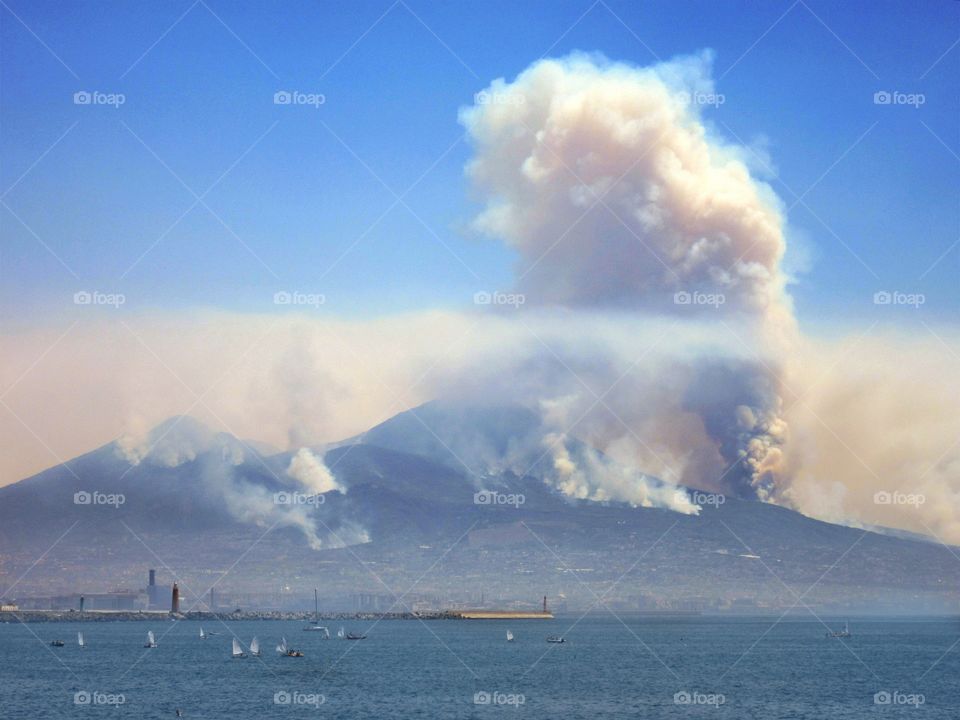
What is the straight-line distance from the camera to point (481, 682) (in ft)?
353

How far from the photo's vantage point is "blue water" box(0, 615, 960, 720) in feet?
281

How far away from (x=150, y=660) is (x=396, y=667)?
103ft

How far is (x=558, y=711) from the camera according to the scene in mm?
84750

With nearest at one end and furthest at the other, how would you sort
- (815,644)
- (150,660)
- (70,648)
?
(150,660) < (70,648) < (815,644)

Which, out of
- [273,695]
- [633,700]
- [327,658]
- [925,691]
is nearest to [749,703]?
[633,700]

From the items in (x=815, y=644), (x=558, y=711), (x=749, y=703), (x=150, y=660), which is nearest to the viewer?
(x=558, y=711)

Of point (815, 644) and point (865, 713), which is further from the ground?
point (815, 644)

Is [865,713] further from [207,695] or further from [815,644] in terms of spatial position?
[815,644]

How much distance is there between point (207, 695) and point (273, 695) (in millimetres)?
5052

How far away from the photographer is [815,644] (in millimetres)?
197250

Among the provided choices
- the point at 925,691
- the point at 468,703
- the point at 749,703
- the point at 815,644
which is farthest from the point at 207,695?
the point at 815,644

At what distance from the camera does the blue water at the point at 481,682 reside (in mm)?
85688

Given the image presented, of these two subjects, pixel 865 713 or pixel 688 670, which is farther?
pixel 688 670

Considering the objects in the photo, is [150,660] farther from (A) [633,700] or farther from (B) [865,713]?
(B) [865,713]
